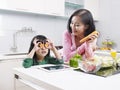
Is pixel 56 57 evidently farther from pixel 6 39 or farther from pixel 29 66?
pixel 6 39

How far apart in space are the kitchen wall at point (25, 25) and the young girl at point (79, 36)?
126 cm

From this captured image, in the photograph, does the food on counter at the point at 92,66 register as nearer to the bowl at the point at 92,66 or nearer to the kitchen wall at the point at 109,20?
the bowl at the point at 92,66

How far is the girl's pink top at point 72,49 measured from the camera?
136 centimetres

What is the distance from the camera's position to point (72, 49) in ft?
4.81

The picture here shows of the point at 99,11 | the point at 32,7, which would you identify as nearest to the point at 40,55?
the point at 32,7

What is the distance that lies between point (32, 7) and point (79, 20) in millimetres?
1203

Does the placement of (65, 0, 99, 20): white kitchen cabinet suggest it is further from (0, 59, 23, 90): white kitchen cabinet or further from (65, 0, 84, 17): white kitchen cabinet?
(0, 59, 23, 90): white kitchen cabinet

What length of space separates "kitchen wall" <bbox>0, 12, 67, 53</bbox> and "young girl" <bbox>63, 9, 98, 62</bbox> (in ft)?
4.14

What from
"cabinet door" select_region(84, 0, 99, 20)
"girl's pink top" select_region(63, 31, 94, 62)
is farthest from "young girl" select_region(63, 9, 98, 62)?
"cabinet door" select_region(84, 0, 99, 20)

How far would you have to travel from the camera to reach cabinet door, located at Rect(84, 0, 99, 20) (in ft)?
10.5

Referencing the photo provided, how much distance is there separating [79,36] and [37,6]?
125cm

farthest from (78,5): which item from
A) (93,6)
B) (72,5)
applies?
(93,6)

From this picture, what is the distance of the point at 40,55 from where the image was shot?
1.37 metres

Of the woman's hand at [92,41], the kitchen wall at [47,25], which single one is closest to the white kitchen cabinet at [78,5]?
the kitchen wall at [47,25]
